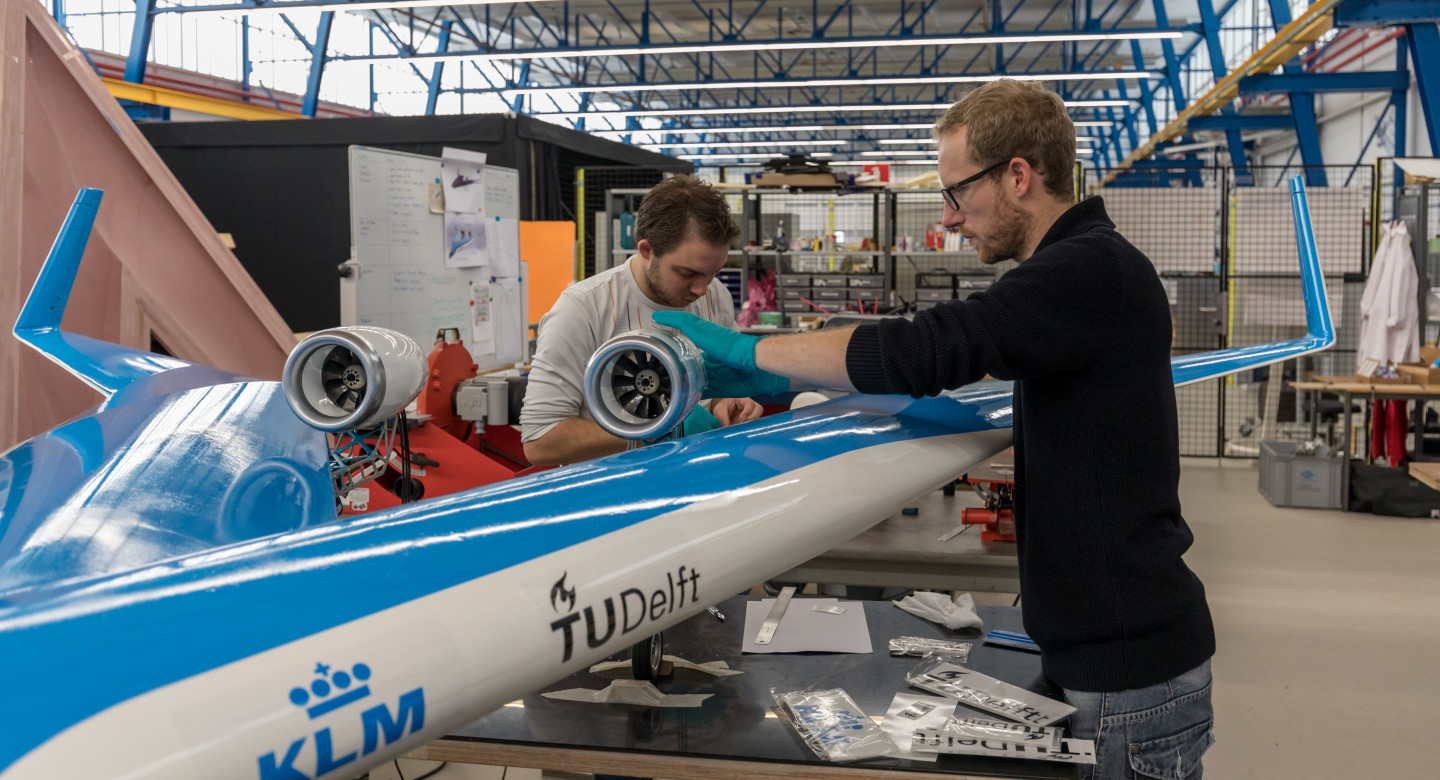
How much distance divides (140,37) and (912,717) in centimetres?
1427

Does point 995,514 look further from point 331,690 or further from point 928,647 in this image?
point 331,690

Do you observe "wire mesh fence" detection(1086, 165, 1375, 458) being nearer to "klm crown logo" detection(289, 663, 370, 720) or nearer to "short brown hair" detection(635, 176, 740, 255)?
"short brown hair" detection(635, 176, 740, 255)

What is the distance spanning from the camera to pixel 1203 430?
9586 mm

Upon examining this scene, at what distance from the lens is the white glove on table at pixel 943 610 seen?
213cm

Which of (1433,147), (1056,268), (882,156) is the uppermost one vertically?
(882,156)

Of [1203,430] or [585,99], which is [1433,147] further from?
[585,99]

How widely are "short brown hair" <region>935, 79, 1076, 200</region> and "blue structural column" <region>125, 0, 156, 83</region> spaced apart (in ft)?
45.8

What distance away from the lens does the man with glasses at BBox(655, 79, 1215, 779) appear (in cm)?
134

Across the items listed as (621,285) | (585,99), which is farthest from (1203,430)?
(585,99)

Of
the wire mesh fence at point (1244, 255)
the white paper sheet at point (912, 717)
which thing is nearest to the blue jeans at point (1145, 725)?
the white paper sheet at point (912, 717)

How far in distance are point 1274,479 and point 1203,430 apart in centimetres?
288

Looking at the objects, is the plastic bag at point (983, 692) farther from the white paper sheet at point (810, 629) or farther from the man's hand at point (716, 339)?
the man's hand at point (716, 339)

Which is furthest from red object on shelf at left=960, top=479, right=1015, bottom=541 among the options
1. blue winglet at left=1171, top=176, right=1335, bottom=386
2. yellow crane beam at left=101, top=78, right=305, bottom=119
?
yellow crane beam at left=101, top=78, right=305, bottom=119

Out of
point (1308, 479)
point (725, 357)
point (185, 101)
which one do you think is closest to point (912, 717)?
point (725, 357)
